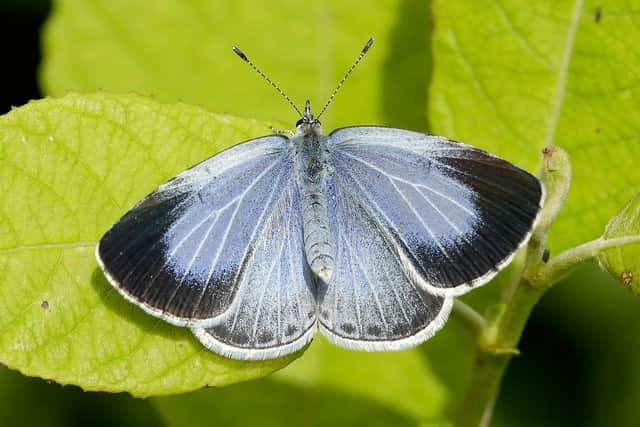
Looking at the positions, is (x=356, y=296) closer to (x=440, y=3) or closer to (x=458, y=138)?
(x=458, y=138)

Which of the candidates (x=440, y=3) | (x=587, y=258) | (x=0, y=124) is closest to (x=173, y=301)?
(x=0, y=124)

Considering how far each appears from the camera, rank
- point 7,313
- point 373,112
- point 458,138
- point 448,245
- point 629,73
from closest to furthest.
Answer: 1. point 7,313
2. point 448,245
3. point 629,73
4. point 458,138
5. point 373,112

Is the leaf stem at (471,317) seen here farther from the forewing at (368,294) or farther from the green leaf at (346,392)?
the green leaf at (346,392)

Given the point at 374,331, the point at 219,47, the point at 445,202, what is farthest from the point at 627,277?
the point at 219,47

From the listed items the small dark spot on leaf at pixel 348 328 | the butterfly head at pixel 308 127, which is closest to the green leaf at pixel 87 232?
the small dark spot on leaf at pixel 348 328

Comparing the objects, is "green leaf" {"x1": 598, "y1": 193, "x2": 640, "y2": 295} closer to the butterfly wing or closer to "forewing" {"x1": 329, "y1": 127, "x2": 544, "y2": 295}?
"forewing" {"x1": 329, "y1": 127, "x2": 544, "y2": 295}

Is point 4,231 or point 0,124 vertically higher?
point 0,124

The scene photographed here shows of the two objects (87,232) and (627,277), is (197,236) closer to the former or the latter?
(87,232)

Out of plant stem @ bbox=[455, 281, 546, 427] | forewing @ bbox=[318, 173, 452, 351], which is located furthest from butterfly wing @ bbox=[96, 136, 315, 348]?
plant stem @ bbox=[455, 281, 546, 427]
